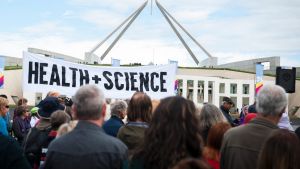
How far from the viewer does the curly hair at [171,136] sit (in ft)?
10.9

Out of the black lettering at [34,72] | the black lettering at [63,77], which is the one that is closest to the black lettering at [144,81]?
the black lettering at [63,77]

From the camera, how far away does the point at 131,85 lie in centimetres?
1052

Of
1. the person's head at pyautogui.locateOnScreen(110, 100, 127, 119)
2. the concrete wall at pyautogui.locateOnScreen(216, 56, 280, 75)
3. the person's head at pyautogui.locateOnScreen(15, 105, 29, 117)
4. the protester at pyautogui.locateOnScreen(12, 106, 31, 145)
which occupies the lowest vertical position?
the protester at pyautogui.locateOnScreen(12, 106, 31, 145)

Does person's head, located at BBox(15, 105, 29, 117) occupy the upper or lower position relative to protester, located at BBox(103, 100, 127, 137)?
lower

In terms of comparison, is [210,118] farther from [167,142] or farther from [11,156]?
[11,156]

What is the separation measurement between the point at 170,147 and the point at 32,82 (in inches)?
257

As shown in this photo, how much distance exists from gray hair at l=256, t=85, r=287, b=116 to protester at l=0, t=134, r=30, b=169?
6.79 ft

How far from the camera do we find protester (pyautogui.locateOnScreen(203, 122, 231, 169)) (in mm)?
4441

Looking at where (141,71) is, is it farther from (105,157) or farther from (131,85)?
(105,157)

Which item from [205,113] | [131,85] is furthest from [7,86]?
[205,113]

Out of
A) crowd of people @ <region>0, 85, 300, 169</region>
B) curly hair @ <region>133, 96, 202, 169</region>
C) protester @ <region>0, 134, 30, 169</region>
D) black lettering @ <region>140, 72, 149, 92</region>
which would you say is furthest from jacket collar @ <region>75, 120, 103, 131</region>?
black lettering @ <region>140, 72, 149, 92</region>

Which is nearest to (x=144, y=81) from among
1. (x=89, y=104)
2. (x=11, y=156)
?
(x=89, y=104)

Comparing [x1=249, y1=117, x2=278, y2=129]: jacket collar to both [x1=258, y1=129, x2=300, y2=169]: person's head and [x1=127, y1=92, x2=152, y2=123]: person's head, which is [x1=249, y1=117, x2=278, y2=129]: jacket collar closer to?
[x1=258, y1=129, x2=300, y2=169]: person's head

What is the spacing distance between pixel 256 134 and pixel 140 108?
4.14 ft
